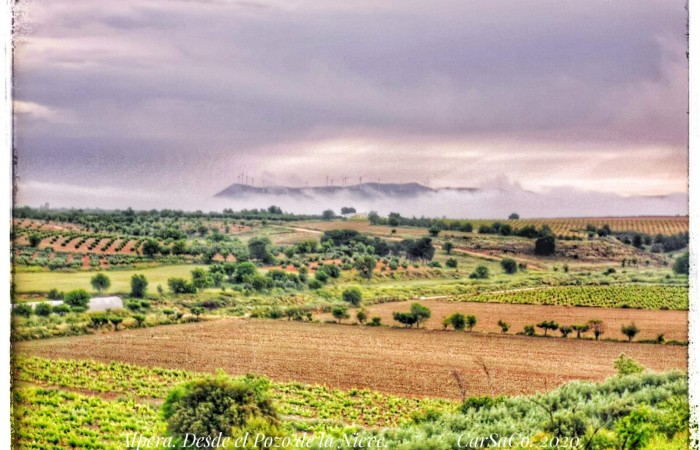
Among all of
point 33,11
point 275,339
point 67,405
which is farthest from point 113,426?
point 33,11

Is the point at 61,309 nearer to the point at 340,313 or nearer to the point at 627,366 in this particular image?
the point at 340,313

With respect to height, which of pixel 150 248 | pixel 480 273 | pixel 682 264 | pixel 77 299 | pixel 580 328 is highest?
pixel 150 248

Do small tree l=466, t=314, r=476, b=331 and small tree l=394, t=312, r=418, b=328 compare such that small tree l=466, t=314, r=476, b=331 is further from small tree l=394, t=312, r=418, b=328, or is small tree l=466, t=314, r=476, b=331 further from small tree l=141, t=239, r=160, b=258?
small tree l=141, t=239, r=160, b=258

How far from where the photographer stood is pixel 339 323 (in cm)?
718

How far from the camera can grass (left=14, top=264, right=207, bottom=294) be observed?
6.76 meters

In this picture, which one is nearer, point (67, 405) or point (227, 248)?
point (67, 405)

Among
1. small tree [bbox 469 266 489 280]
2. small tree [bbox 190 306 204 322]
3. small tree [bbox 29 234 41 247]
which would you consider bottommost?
small tree [bbox 190 306 204 322]

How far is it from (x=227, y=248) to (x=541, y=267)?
3283 millimetres

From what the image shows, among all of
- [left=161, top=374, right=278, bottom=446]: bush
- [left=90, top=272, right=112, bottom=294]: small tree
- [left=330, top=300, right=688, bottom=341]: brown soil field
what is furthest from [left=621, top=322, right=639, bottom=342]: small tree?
[left=90, top=272, right=112, bottom=294]: small tree

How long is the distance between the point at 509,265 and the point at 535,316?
0.59m

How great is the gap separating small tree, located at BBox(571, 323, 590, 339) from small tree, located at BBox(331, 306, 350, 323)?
2370 mm

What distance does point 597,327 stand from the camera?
703cm

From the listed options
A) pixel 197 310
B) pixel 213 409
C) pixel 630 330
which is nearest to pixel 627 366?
pixel 630 330
